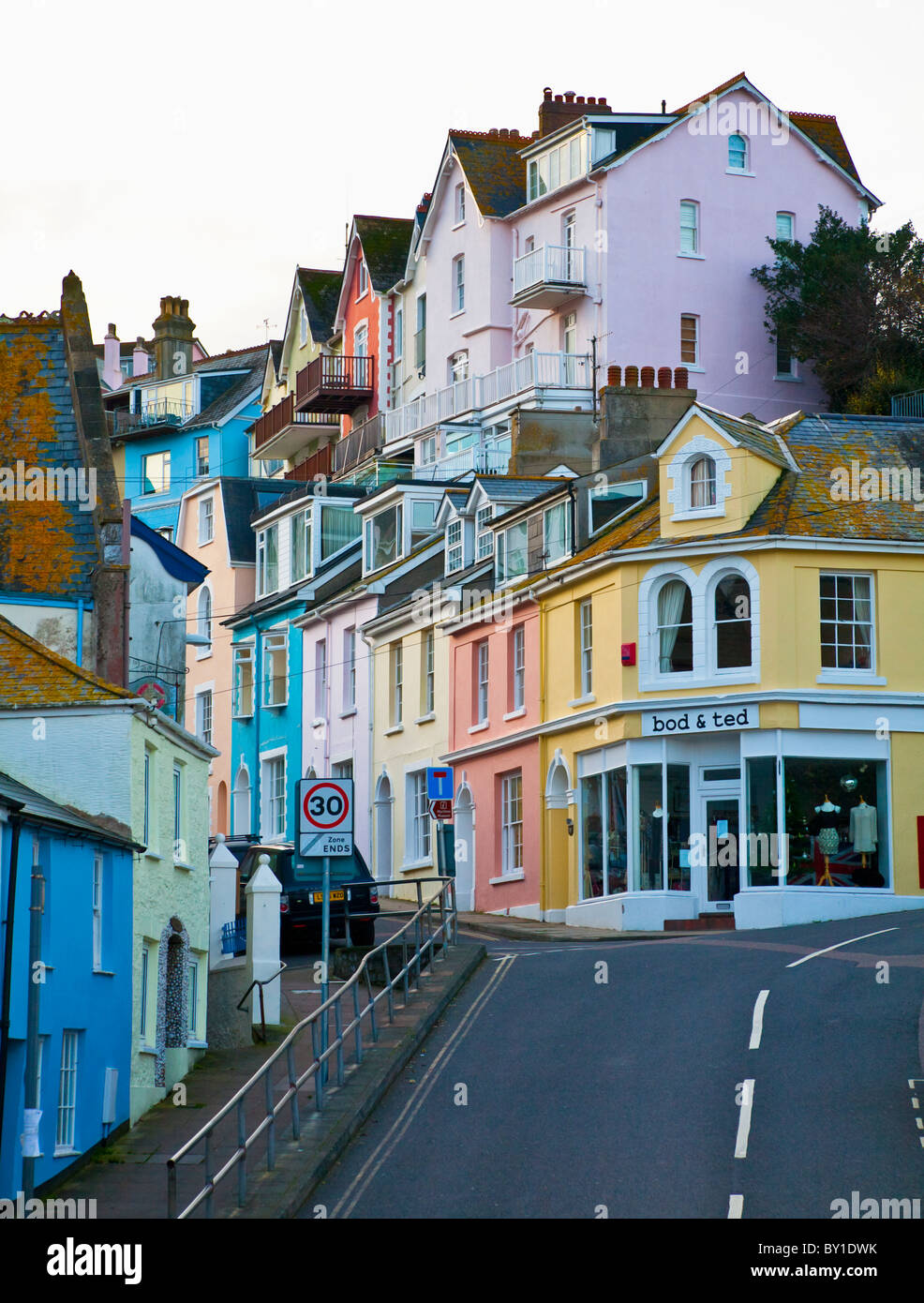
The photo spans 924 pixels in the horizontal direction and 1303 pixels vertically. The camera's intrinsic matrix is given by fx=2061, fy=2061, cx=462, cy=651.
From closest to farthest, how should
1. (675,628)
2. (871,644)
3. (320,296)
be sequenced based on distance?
(871,644) → (675,628) → (320,296)

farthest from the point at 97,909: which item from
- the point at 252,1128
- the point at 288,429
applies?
the point at 288,429

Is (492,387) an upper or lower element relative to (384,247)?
lower

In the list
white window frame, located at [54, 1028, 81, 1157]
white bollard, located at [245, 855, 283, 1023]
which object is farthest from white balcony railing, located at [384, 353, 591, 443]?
white window frame, located at [54, 1028, 81, 1157]

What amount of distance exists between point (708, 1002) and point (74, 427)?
12492 millimetres

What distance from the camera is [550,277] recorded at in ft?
178

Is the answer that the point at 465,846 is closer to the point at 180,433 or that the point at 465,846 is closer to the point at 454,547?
the point at 454,547

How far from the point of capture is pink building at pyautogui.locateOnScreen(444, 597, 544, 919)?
42.1 m

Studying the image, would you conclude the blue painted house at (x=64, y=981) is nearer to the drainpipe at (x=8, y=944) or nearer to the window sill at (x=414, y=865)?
the drainpipe at (x=8, y=944)

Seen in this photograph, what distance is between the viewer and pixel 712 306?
5441 cm

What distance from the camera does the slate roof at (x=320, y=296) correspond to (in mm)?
72750

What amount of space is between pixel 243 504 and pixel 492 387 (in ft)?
34.9

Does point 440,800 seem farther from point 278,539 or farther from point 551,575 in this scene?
point 278,539

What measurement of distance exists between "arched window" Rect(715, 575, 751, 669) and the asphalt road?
9.62 metres

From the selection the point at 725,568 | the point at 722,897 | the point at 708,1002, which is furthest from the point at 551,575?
the point at 708,1002
